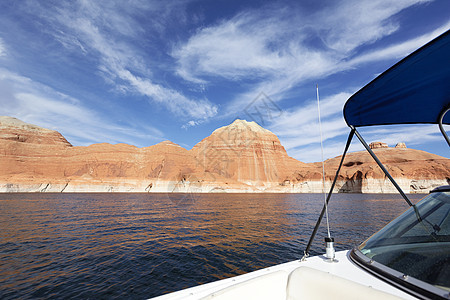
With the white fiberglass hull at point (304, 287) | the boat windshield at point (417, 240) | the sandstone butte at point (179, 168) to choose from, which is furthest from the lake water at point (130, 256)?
the sandstone butte at point (179, 168)

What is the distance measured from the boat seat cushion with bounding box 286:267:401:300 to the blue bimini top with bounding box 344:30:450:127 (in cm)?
234

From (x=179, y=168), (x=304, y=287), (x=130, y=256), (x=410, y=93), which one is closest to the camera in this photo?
(x=304, y=287)

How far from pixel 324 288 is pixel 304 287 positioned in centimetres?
20

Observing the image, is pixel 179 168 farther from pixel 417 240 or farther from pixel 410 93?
pixel 417 240

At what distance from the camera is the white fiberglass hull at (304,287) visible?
1734 mm

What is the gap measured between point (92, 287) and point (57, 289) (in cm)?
90

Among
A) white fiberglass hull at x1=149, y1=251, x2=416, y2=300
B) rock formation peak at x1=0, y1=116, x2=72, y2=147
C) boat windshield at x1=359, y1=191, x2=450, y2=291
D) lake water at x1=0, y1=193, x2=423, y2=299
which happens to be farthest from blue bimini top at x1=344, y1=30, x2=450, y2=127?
rock formation peak at x1=0, y1=116, x2=72, y2=147

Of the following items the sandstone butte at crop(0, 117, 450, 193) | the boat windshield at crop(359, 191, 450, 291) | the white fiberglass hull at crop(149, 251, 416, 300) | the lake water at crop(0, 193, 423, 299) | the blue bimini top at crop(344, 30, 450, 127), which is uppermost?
the sandstone butte at crop(0, 117, 450, 193)

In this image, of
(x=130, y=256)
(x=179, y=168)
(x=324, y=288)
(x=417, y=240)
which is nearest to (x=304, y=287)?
(x=324, y=288)

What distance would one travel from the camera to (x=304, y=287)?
200 centimetres

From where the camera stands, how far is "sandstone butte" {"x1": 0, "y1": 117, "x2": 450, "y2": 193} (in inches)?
3142

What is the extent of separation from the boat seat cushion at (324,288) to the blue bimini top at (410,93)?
2345mm

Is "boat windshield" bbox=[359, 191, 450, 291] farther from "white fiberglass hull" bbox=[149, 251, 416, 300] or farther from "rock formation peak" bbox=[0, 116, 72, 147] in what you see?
"rock formation peak" bbox=[0, 116, 72, 147]

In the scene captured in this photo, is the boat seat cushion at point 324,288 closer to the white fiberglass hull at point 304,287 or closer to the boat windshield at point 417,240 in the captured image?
the white fiberglass hull at point 304,287
